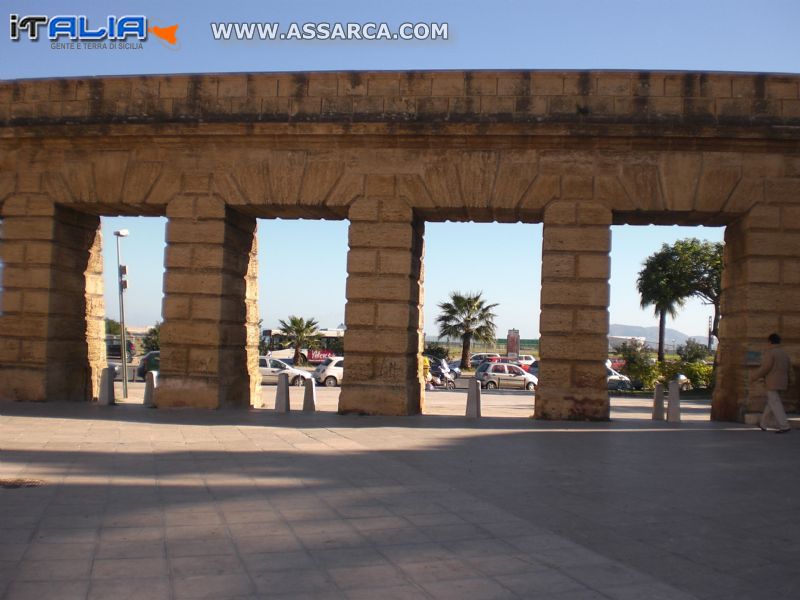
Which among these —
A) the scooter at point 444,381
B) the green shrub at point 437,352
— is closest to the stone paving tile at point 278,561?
the scooter at point 444,381

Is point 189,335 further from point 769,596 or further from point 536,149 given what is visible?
point 769,596

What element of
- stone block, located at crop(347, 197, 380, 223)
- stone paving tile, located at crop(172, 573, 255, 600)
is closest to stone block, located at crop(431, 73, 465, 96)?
stone block, located at crop(347, 197, 380, 223)

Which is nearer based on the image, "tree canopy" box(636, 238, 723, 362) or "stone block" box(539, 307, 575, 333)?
"stone block" box(539, 307, 575, 333)

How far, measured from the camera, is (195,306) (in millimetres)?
14477

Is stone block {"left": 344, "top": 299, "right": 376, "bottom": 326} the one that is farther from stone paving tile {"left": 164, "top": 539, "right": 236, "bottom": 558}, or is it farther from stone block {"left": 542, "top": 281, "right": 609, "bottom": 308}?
stone paving tile {"left": 164, "top": 539, "right": 236, "bottom": 558}

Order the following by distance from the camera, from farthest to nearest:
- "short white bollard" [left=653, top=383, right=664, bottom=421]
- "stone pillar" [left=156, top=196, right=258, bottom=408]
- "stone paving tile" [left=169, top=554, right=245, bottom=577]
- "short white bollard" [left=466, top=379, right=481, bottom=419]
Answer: "short white bollard" [left=653, top=383, right=664, bottom=421] < "stone pillar" [left=156, top=196, right=258, bottom=408] < "short white bollard" [left=466, top=379, right=481, bottom=419] < "stone paving tile" [left=169, top=554, right=245, bottom=577]

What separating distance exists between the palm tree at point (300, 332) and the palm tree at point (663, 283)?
74.2ft

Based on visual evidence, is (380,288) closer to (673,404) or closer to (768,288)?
(673,404)

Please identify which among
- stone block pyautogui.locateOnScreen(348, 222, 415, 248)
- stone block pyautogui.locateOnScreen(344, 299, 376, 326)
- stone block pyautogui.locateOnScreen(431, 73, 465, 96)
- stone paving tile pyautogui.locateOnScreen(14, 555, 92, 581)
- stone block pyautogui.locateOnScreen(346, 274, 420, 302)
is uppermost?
stone block pyautogui.locateOnScreen(431, 73, 465, 96)

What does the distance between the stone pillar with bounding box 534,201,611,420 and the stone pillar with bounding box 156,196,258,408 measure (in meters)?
6.15

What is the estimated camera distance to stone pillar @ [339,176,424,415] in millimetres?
13984

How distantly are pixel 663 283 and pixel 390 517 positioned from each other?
4474 cm

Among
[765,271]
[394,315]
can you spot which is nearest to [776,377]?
[765,271]

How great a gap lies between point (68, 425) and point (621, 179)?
10.4 meters
